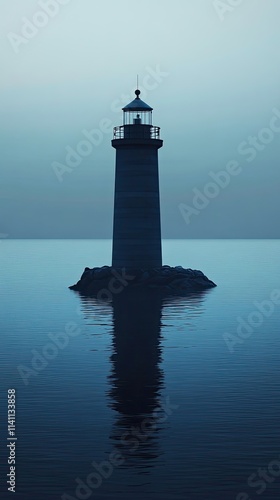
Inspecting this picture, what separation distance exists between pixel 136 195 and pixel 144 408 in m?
32.1

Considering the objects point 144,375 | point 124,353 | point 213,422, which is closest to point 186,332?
point 124,353

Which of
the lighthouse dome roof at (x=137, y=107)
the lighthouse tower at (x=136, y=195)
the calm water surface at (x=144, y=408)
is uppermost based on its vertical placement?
the lighthouse dome roof at (x=137, y=107)

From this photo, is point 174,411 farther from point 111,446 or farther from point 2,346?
point 2,346

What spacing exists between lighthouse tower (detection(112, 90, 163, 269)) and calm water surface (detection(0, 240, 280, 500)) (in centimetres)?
800

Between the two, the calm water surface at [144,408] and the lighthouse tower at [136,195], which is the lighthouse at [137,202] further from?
the calm water surface at [144,408]

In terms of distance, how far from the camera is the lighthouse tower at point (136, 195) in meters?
54.0

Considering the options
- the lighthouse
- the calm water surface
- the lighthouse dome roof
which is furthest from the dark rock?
Answer: the lighthouse dome roof

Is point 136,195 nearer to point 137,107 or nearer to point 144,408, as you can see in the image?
point 137,107

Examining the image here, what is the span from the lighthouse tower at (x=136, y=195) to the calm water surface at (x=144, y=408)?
26.2ft

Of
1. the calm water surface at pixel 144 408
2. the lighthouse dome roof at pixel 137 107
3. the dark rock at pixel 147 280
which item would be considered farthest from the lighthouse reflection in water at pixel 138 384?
the lighthouse dome roof at pixel 137 107

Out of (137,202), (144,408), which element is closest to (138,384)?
(144,408)

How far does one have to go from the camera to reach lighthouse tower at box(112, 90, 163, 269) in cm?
5403

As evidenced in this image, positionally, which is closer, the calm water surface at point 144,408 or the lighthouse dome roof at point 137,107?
the calm water surface at point 144,408

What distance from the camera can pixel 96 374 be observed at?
28.8 m
